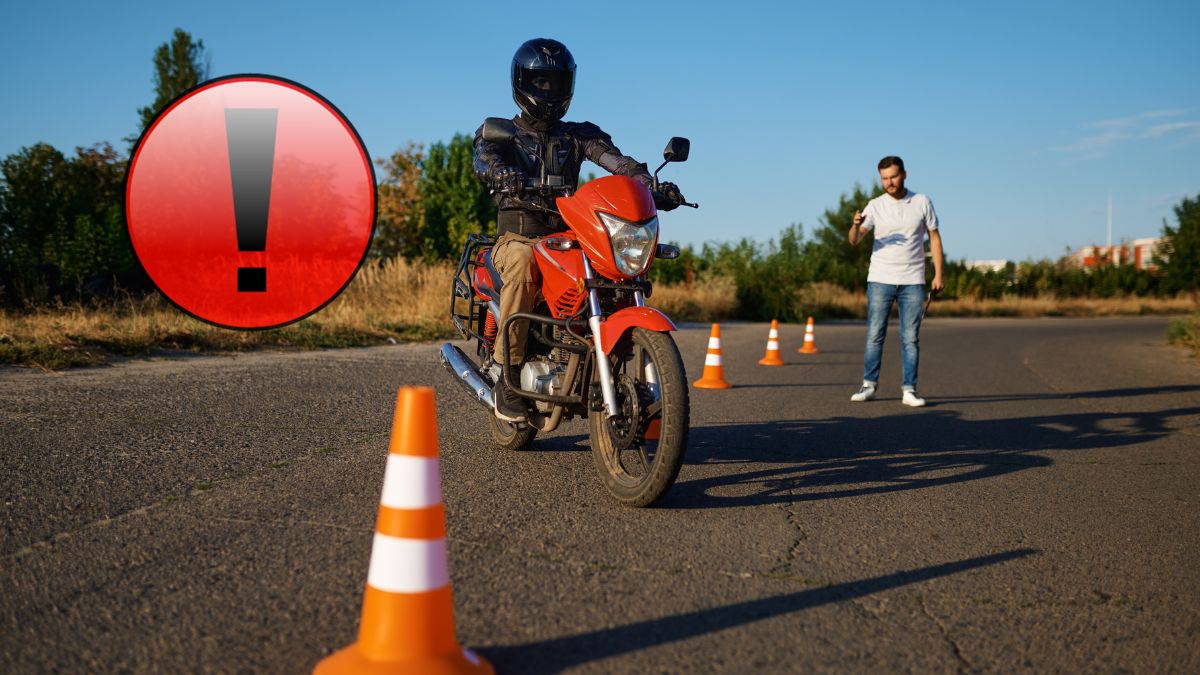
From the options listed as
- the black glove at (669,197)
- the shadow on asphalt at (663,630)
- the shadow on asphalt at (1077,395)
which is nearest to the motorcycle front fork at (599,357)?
the black glove at (669,197)

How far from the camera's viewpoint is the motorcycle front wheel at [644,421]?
4059mm

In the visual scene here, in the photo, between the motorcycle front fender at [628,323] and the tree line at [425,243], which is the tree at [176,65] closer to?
the tree line at [425,243]

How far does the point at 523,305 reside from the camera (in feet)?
16.3

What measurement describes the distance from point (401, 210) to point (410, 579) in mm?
40058

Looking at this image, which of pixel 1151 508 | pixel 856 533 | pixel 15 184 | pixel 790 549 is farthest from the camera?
pixel 15 184

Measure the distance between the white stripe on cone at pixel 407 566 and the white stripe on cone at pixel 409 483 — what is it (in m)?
0.10

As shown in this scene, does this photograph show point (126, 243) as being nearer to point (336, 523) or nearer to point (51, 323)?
point (51, 323)

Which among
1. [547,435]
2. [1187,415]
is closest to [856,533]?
[547,435]

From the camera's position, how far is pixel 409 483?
98.6 inches

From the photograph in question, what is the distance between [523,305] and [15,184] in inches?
955

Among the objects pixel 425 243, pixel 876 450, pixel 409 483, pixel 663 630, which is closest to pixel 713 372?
pixel 876 450

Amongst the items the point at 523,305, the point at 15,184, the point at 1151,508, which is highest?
the point at 15,184

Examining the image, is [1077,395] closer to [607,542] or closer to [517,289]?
[517,289]

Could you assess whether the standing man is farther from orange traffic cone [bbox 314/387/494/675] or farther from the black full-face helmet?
orange traffic cone [bbox 314/387/494/675]
